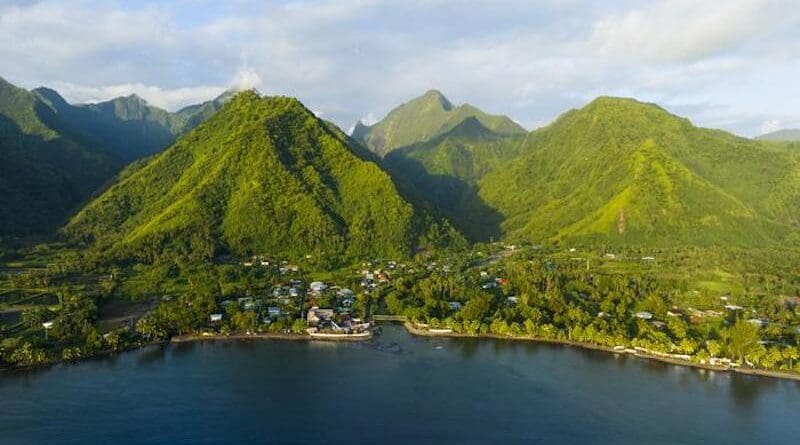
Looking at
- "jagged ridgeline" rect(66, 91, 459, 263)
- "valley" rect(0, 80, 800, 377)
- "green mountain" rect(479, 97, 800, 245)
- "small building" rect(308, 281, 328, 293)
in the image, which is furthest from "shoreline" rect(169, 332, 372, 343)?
"green mountain" rect(479, 97, 800, 245)

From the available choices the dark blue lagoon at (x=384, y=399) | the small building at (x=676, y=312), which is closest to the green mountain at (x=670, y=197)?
the small building at (x=676, y=312)

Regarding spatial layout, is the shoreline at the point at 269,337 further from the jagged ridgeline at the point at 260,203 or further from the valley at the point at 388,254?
the jagged ridgeline at the point at 260,203

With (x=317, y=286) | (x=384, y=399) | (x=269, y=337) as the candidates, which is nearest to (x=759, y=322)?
(x=384, y=399)

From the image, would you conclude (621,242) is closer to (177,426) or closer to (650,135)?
(650,135)

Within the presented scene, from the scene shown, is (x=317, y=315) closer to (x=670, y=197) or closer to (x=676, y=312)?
(x=676, y=312)

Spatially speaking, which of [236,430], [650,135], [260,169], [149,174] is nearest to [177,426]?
[236,430]
